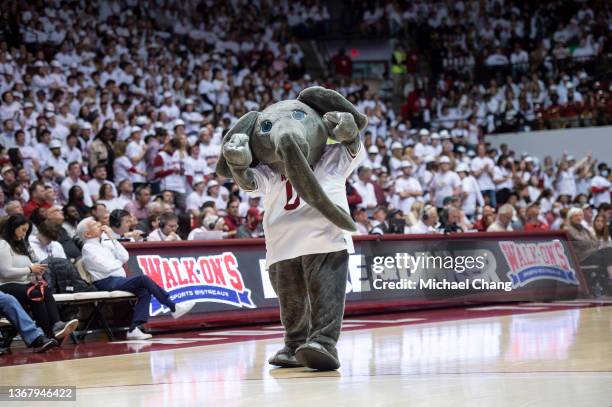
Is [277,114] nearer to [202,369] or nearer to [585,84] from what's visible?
[202,369]

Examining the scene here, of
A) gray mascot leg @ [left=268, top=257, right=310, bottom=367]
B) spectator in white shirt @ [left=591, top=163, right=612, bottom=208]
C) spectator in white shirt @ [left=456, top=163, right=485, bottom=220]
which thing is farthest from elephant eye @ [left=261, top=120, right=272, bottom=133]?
spectator in white shirt @ [left=591, top=163, right=612, bottom=208]

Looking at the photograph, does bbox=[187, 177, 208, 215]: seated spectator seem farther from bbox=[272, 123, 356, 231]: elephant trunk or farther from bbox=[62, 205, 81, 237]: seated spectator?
bbox=[272, 123, 356, 231]: elephant trunk

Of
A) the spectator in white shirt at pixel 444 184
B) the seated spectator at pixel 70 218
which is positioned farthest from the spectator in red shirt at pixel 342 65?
the seated spectator at pixel 70 218

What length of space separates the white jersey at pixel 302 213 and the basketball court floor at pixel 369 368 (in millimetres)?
902

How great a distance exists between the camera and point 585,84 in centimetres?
2689

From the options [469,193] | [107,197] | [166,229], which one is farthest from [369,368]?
[469,193]

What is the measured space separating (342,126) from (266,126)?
0.59 meters

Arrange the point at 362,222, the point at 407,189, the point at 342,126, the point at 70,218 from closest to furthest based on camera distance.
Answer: the point at 342,126 → the point at 70,218 → the point at 362,222 → the point at 407,189

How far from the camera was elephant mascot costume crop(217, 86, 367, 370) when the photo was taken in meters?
7.69

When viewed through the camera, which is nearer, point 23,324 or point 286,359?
point 286,359

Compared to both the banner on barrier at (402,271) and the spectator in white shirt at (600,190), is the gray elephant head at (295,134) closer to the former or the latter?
the banner on barrier at (402,271)

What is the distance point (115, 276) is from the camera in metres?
11.7

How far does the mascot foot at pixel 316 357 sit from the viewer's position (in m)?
7.50

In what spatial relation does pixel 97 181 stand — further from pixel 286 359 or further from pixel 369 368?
pixel 369 368
